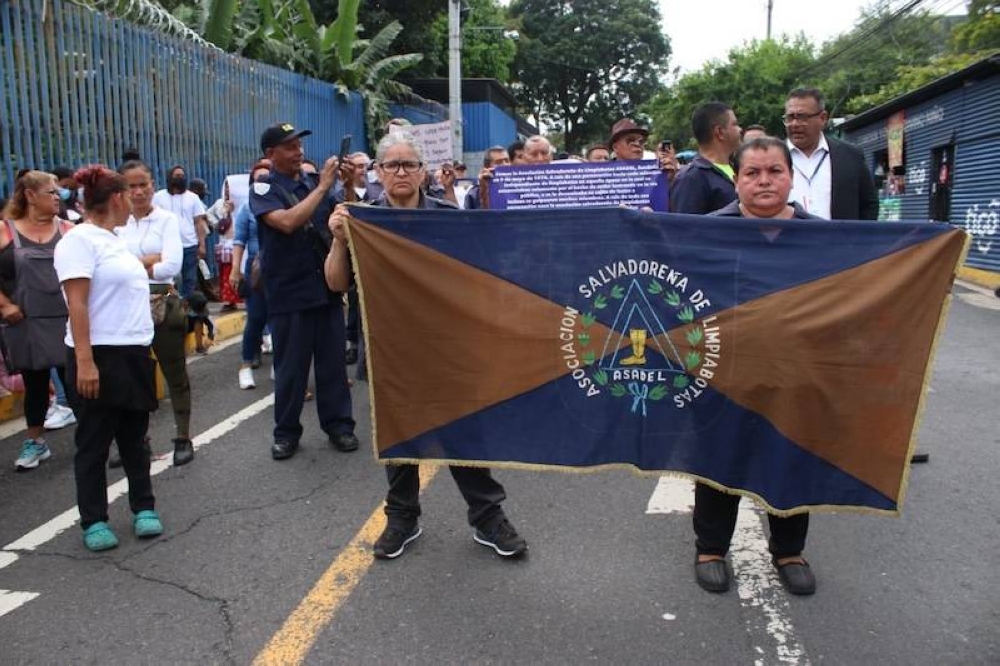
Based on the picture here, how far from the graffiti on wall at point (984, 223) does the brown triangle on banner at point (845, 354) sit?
42.0 feet

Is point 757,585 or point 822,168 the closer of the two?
point 757,585

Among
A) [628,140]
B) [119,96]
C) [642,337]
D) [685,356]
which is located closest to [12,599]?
[642,337]

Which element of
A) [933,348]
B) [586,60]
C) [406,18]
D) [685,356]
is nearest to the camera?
[933,348]

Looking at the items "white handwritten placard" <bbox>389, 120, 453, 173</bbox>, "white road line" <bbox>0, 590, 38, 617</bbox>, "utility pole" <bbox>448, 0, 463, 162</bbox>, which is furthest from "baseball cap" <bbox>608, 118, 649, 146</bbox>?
"utility pole" <bbox>448, 0, 463, 162</bbox>

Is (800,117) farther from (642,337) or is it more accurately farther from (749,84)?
(749,84)

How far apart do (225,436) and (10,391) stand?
1.89m

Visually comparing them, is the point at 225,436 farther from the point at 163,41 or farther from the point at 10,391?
the point at 163,41

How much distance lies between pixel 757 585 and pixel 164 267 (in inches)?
144

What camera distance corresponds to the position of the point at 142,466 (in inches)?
161

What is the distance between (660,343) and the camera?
10.2 feet

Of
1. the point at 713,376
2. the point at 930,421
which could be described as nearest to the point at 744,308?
the point at 713,376

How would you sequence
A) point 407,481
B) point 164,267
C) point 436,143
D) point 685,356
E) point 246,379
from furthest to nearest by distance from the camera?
point 436,143, point 246,379, point 164,267, point 407,481, point 685,356

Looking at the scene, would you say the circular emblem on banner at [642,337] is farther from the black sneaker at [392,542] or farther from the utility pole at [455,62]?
the utility pole at [455,62]

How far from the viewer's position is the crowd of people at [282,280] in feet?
11.6
